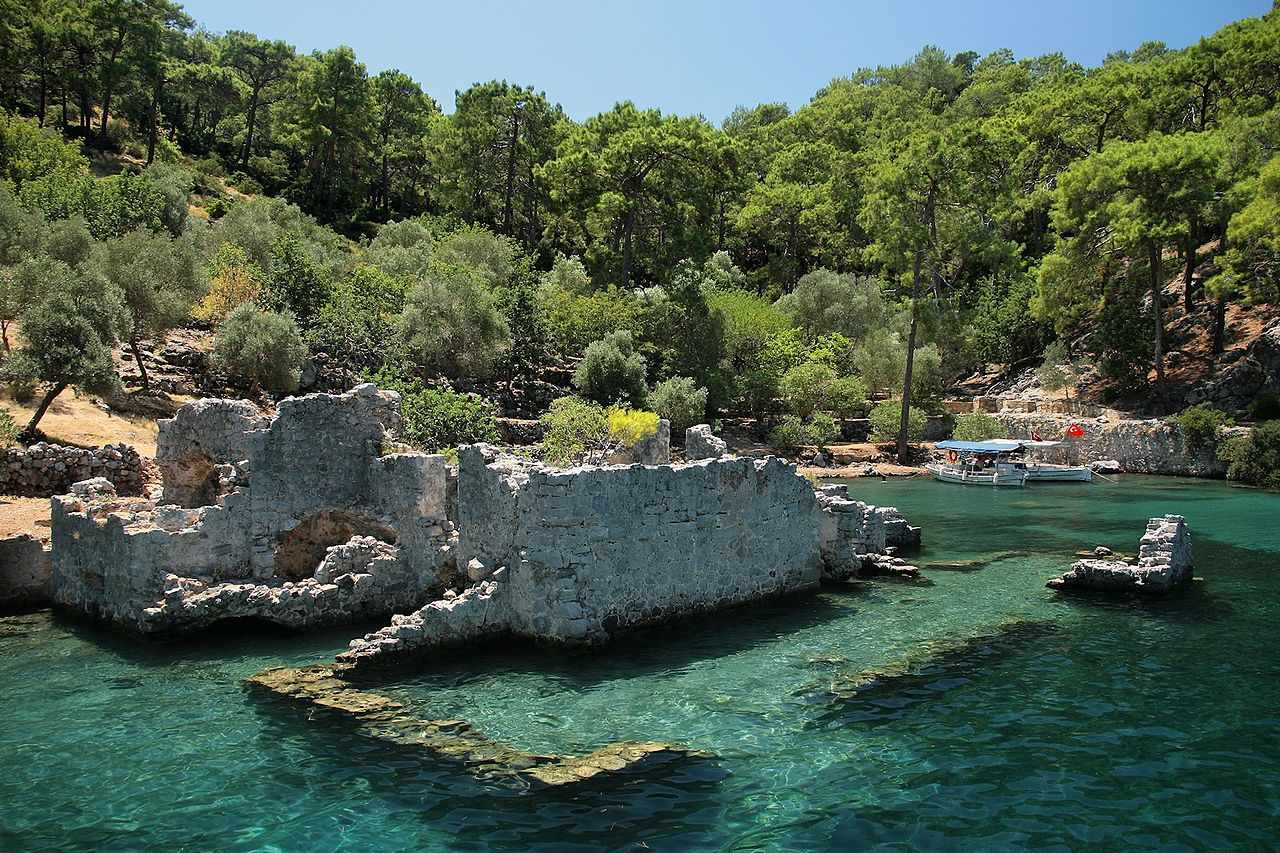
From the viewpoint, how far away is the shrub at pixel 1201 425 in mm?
38875

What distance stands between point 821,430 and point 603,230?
1817 cm

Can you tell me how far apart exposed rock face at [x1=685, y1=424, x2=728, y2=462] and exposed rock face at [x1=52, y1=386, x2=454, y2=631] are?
582cm

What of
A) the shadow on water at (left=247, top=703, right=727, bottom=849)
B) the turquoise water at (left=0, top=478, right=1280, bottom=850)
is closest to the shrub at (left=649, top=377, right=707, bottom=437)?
the turquoise water at (left=0, top=478, right=1280, bottom=850)

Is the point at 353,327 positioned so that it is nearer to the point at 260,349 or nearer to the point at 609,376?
the point at 260,349

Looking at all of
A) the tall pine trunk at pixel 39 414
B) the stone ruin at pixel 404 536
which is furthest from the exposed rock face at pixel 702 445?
the tall pine trunk at pixel 39 414

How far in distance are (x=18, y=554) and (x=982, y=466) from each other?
115ft

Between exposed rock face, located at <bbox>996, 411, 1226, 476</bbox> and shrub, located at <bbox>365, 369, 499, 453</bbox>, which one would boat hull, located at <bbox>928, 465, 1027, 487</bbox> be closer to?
exposed rock face, located at <bbox>996, 411, 1226, 476</bbox>

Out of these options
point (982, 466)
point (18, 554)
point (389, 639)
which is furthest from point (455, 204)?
point (389, 639)

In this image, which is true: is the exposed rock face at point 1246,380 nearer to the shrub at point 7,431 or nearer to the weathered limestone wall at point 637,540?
the weathered limestone wall at point 637,540

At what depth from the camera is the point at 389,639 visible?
13.2 meters

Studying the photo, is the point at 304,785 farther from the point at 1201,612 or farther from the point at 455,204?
the point at 455,204

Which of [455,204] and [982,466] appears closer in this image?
[982,466]

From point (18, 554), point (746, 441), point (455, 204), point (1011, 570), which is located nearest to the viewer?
point (18, 554)

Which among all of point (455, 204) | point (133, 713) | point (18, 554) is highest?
point (455, 204)
